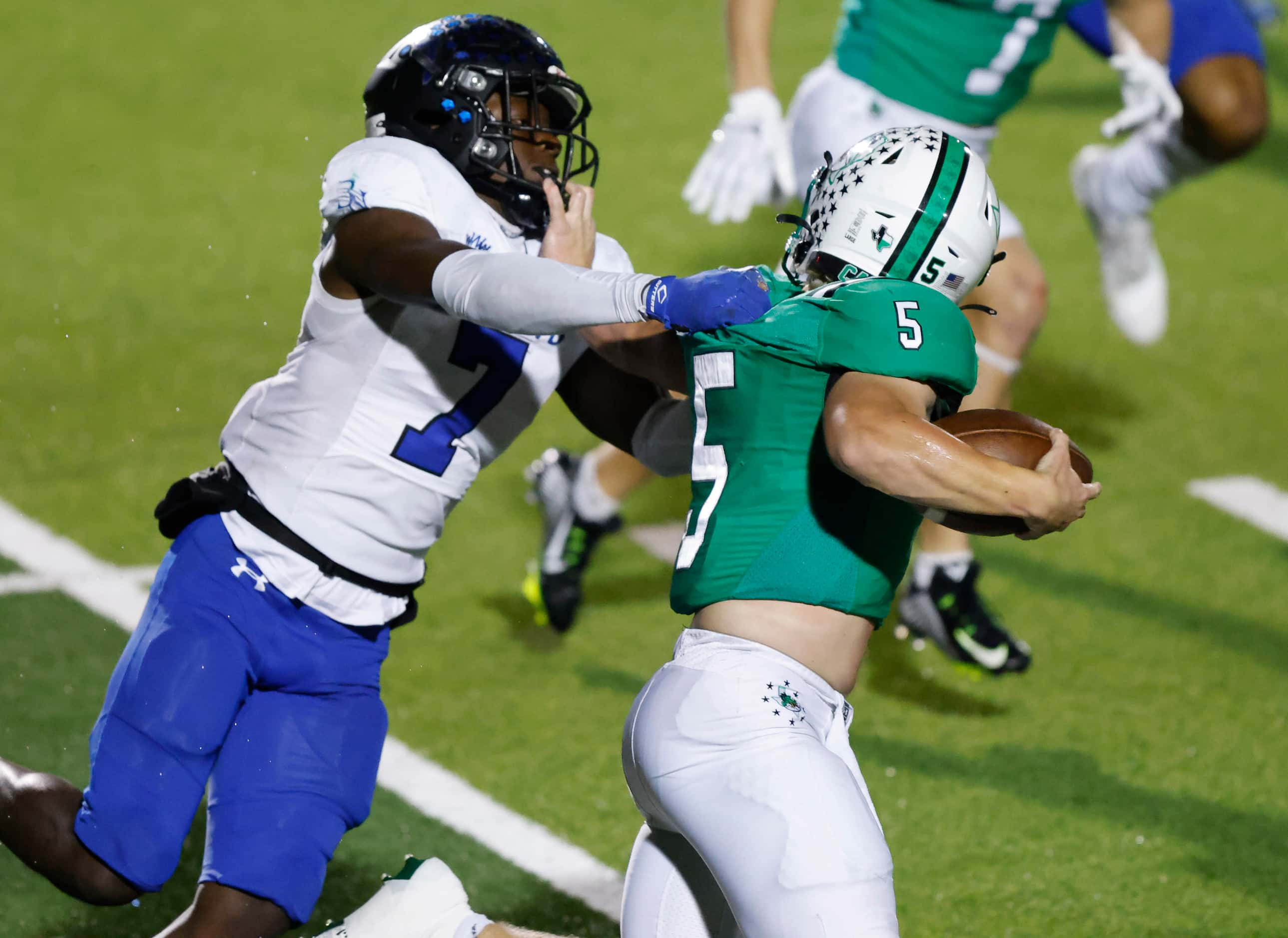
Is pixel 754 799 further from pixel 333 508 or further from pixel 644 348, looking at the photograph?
pixel 333 508

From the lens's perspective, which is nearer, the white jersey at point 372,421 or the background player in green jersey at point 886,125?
the white jersey at point 372,421

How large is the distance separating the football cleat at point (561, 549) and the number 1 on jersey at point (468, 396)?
1.99m

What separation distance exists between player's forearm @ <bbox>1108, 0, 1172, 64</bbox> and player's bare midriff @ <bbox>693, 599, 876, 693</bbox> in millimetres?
3814

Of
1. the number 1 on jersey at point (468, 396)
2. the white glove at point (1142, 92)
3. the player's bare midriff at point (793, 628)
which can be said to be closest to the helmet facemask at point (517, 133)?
the number 1 on jersey at point (468, 396)

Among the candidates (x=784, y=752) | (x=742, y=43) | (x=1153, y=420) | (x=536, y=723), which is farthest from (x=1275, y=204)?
(x=784, y=752)

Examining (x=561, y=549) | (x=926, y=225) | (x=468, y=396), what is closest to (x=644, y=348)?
(x=468, y=396)

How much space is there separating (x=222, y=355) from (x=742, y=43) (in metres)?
3.02

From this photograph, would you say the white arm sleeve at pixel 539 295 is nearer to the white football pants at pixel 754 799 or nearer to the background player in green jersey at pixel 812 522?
the background player in green jersey at pixel 812 522

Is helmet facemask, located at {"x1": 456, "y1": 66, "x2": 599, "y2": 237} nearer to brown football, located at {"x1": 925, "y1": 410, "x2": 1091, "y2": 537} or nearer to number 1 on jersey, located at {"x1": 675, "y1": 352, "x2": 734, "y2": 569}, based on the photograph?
number 1 on jersey, located at {"x1": 675, "y1": 352, "x2": 734, "y2": 569}

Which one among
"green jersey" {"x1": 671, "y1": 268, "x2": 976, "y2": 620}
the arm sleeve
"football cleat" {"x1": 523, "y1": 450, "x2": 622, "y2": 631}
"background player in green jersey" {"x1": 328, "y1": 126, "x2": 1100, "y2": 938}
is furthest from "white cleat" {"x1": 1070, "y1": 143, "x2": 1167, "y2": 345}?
the arm sleeve

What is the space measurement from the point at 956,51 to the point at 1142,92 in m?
1.13

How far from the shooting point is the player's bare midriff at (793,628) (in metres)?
2.51

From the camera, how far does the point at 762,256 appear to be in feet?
26.7

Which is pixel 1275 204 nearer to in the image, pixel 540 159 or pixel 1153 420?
pixel 1153 420
